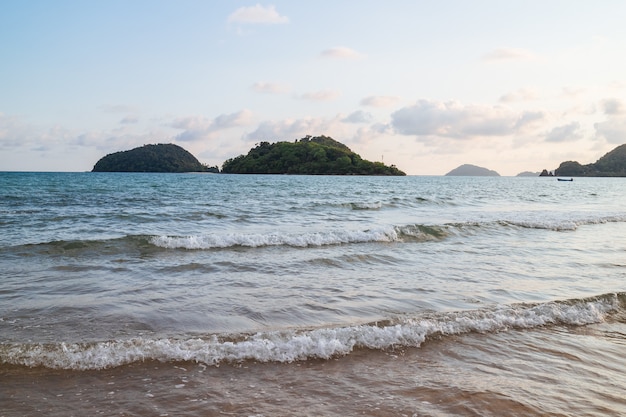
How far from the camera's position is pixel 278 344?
548 cm

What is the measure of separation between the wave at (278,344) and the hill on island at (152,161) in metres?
181

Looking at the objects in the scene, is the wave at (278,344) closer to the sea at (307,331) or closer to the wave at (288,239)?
the sea at (307,331)

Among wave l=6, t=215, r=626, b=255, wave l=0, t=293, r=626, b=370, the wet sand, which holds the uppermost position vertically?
wave l=6, t=215, r=626, b=255

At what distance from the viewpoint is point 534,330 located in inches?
257

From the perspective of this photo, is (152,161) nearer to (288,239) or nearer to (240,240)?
(240,240)

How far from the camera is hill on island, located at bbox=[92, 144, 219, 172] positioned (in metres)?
179

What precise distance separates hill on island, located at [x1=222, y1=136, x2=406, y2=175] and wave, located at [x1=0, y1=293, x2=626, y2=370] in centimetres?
15932

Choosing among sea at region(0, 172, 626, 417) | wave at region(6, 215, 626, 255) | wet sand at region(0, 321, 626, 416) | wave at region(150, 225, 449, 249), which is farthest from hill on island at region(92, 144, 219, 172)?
wet sand at region(0, 321, 626, 416)

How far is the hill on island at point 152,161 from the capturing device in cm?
17862

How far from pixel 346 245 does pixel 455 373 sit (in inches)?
373

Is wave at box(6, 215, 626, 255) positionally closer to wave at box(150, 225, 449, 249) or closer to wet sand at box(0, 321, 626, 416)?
wave at box(150, 225, 449, 249)

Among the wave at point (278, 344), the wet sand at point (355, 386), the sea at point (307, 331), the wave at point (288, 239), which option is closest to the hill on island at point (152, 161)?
the wave at point (288, 239)

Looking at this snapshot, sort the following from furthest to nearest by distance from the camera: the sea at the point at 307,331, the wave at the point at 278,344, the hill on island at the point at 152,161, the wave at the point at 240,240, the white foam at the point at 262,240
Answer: the hill on island at the point at 152,161 → the white foam at the point at 262,240 → the wave at the point at 240,240 → the wave at the point at 278,344 → the sea at the point at 307,331

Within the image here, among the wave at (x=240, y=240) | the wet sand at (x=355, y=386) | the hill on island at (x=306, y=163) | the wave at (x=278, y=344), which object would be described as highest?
the hill on island at (x=306, y=163)
